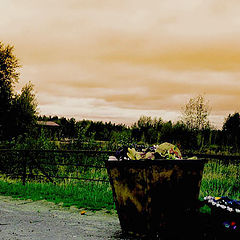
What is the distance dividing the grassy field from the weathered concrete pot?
8.37 ft

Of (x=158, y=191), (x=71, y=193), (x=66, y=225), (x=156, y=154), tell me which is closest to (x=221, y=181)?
(x=71, y=193)

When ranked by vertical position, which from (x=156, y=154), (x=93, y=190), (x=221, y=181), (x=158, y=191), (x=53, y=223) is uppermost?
(x=156, y=154)

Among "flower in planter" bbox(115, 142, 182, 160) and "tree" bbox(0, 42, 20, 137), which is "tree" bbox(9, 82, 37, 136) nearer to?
"tree" bbox(0, 42, 20, 137)

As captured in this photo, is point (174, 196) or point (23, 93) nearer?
point (174, 196)

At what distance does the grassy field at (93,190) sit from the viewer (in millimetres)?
7609

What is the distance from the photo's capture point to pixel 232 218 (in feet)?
13.1

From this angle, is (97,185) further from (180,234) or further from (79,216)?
(180,234)

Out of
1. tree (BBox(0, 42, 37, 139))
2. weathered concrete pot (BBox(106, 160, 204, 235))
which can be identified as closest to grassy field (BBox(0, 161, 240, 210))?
weathered concrete pot (BBox(106, 160, 204, 235))

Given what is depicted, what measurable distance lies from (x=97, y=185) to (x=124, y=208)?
4347mm

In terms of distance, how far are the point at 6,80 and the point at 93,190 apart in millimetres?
21861

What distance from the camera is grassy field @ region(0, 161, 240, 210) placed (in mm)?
7609

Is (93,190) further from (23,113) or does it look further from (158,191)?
(23,113)

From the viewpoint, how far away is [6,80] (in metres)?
28.2

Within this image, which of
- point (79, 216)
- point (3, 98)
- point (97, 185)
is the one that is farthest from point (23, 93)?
point (79, 216)
